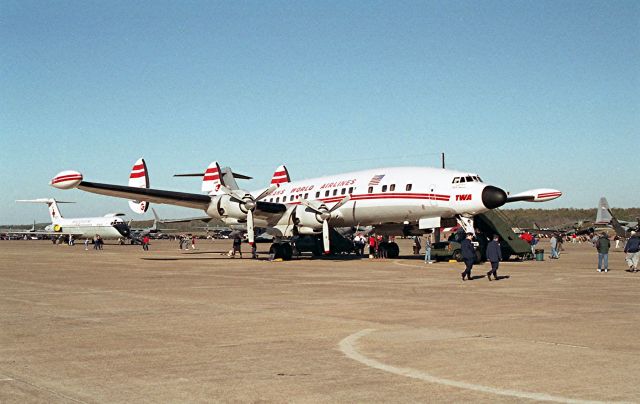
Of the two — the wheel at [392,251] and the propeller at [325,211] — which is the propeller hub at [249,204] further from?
the wheel at [392,251]

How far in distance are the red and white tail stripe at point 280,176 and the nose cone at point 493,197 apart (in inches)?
827

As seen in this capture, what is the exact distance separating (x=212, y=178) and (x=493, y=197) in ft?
63.9

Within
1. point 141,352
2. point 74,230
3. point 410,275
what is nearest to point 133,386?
point 141,352

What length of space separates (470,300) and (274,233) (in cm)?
2274

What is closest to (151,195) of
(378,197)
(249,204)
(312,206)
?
(249,204)

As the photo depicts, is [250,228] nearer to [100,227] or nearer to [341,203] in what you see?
[341,203]

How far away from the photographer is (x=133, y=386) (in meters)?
7.50

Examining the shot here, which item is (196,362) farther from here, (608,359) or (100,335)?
(608,359)

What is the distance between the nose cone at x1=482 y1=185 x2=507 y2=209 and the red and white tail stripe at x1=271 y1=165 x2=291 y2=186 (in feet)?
69.0

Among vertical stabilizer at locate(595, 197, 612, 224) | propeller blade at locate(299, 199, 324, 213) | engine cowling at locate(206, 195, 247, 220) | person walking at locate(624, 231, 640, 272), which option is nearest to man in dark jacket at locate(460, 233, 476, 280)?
person walking at locate(624, 231, 640, 272)

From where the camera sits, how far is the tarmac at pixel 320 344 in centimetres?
730

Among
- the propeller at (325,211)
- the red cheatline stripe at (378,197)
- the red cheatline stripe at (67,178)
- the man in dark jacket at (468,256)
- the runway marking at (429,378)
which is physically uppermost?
the red cheatline stripe at (67,178)

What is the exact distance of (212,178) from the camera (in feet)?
145

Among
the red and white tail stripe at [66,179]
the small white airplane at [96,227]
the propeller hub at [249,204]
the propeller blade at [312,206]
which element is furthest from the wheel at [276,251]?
the small white airplane at [96,227]
